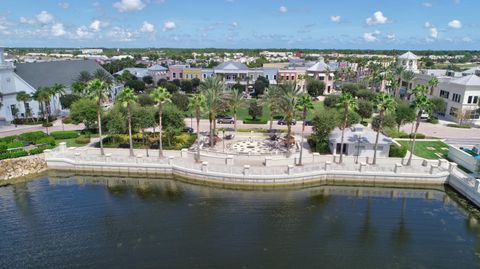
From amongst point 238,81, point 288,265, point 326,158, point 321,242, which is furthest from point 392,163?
point 238,81

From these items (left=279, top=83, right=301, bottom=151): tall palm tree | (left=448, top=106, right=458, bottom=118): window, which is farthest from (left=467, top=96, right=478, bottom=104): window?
(left=279, top=83, right=301, bottom=151): tall palm tree

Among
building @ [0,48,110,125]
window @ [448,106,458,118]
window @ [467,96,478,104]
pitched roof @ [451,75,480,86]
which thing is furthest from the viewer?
window @ [448,106,458,118]

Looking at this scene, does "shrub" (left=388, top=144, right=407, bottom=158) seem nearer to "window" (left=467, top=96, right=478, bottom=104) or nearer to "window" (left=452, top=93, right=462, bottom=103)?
"window" (left=467, top=96, right=478, bottom=104)

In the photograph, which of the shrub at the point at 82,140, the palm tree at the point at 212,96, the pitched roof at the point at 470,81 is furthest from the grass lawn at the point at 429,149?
the shrub at the point at 82,140

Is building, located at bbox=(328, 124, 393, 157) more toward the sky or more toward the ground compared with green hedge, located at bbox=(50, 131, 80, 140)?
more toward the sky

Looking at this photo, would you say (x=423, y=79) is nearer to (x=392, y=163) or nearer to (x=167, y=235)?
(x=392, y=163)
